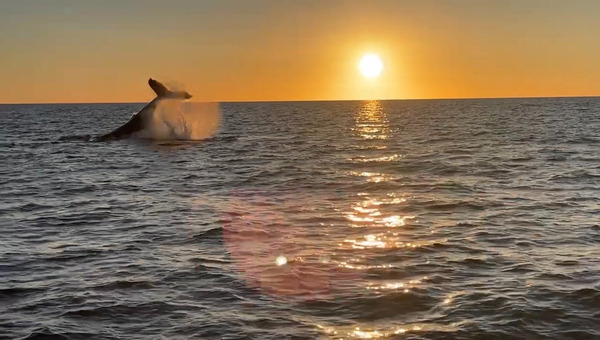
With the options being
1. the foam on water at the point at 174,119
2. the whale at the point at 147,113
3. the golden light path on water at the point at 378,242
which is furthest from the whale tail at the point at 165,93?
the golden light path on water at the point at 378,242

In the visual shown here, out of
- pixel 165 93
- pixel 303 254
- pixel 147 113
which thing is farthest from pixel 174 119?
pixel 303 254

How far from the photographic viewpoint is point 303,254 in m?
16.2

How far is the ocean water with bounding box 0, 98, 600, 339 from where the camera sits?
37.3 feet

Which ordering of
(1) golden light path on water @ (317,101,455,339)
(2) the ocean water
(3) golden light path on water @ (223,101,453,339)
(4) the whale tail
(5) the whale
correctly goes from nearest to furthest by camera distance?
(1) golden light path on water @ (317,101,455,339) < (2) the ocean water < (3) golden light path on water @ (223,101,453,339) < (4) the whale tail < (5) the whale

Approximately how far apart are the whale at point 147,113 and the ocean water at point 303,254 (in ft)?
58.5

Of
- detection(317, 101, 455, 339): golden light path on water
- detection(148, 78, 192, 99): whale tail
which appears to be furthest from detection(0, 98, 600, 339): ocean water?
detection(148, 78, 192, 99): whale tail

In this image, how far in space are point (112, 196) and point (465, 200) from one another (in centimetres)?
1407

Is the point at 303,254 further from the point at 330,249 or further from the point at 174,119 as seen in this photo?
the point at 174,119

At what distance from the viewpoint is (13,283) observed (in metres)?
13.9

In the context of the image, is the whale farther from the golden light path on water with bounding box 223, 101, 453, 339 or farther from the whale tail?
the golden light path on water with bounding box 223, 101, 453, 339

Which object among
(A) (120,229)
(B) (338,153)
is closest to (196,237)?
(A) (120,229)

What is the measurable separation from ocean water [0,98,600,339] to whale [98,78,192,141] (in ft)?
58.5

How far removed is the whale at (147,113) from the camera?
5138 centimetres

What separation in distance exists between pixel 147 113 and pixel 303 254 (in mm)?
42880
